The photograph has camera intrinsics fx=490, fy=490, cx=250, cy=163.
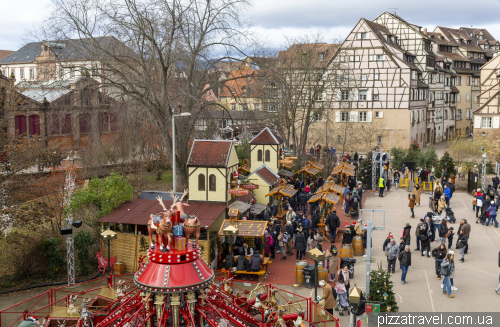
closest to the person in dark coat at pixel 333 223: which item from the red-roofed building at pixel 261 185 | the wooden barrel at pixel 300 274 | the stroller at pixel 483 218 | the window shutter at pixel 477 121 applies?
the wooden barrel at pixel 300 274

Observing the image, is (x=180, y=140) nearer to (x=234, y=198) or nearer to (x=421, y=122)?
(x=234, y=198)

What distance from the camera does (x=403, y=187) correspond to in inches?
1510

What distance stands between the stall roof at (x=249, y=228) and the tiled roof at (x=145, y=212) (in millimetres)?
586

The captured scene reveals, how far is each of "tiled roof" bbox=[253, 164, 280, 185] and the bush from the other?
41.4 feet

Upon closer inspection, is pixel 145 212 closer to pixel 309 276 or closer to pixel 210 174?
pixel 210 174

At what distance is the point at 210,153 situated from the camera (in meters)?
21.9

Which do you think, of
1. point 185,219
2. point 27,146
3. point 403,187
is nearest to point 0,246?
point 27,146

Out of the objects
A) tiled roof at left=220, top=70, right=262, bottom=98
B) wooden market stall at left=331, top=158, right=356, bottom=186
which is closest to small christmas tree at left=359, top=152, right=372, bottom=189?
wooden market stall at left=331, top=158, right=356, bottom=186

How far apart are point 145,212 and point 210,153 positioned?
385 cm

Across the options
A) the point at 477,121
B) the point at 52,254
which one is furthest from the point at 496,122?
the point at 52,254

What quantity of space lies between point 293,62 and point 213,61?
1919cm

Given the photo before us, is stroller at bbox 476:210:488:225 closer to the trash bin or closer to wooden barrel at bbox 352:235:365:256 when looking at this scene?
wooden barrel at bbox 352:235:365:256

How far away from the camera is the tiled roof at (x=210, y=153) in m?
21.6

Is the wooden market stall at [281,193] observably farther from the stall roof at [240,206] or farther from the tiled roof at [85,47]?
the tiled roof at [85,47]
